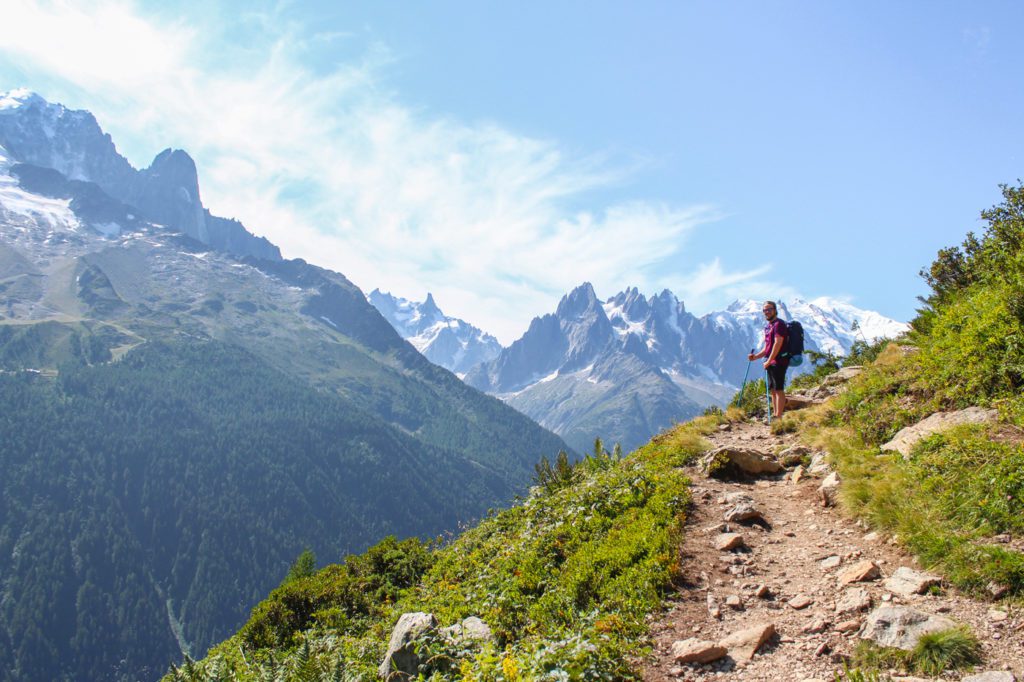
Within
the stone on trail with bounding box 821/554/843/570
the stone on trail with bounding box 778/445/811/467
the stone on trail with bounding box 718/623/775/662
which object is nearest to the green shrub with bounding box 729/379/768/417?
the stone on trail with bounding box 778/445/811/467

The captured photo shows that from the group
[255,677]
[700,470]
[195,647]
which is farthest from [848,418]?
[195,647]

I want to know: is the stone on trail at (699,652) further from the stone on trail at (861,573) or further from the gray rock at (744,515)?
the gray rock at (744,515)

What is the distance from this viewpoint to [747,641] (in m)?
6.97

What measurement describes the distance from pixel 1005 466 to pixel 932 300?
12528mm

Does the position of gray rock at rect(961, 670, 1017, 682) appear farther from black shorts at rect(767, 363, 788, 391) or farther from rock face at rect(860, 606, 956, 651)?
black shorts at rect(767, 363, 788, 391)

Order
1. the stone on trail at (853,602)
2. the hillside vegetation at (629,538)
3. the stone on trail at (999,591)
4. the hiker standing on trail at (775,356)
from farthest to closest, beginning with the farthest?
the hiker standing on trail at (775,356)
the hillside vegetation at (629,538)
the stone on trail at (853,602)
the stone on trail at (999,591)

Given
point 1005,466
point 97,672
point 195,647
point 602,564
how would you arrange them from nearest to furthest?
point 1005,466 < point 602,564 < point 97,672 < point 195,647

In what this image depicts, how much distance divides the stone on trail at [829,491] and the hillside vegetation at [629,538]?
1.09 feet

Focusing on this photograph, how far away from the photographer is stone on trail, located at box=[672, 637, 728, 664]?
686 cm

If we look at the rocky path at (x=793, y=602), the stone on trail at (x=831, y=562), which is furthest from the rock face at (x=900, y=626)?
the stone on trail at (x=831, y=562)

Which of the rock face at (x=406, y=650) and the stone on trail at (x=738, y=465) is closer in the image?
the rock face at (x=406, y=650)

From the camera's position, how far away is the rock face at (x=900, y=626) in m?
6.04

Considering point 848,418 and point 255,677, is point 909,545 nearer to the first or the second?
point 848,418

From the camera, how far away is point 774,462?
45.3 feet
